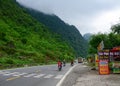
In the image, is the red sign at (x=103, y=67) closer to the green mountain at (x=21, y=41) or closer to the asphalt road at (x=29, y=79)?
the asphalt road at (x=29, y=79)

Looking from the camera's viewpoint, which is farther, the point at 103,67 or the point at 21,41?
the point at 21,41

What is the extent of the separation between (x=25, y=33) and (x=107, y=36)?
60.6 m

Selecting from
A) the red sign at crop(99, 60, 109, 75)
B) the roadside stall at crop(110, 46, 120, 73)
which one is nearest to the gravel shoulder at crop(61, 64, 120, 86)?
the red sign at crop(99, 60, 109, 75)

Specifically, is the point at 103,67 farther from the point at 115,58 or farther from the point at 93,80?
the point at 93,80

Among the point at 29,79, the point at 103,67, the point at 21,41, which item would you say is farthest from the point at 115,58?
the point at 21,41

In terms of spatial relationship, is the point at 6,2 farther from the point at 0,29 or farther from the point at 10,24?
the point at 0,29

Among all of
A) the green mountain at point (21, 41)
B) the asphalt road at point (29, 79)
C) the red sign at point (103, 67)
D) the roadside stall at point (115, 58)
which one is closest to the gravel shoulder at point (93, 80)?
the asphalt road at point (29, 79)

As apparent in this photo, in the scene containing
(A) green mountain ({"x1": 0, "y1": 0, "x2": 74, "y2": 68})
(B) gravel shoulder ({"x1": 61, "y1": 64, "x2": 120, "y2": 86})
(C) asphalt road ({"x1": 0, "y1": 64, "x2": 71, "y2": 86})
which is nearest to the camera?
(C) asphalt road ({"x1": 0, "y1": 64, "x2": 71, "y2": 86})

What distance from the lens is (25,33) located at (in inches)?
4884

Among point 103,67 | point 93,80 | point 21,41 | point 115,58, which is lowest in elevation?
point 93,80

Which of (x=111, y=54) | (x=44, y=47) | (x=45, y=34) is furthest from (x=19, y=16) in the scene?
(x=111, y=54)

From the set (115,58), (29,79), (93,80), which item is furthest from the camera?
(115,58)

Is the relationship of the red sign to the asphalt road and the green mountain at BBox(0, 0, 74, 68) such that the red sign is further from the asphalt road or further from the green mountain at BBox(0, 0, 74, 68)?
the green mountain at BBox(0, 0, 74, 68)

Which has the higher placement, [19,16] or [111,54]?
[19,16]
